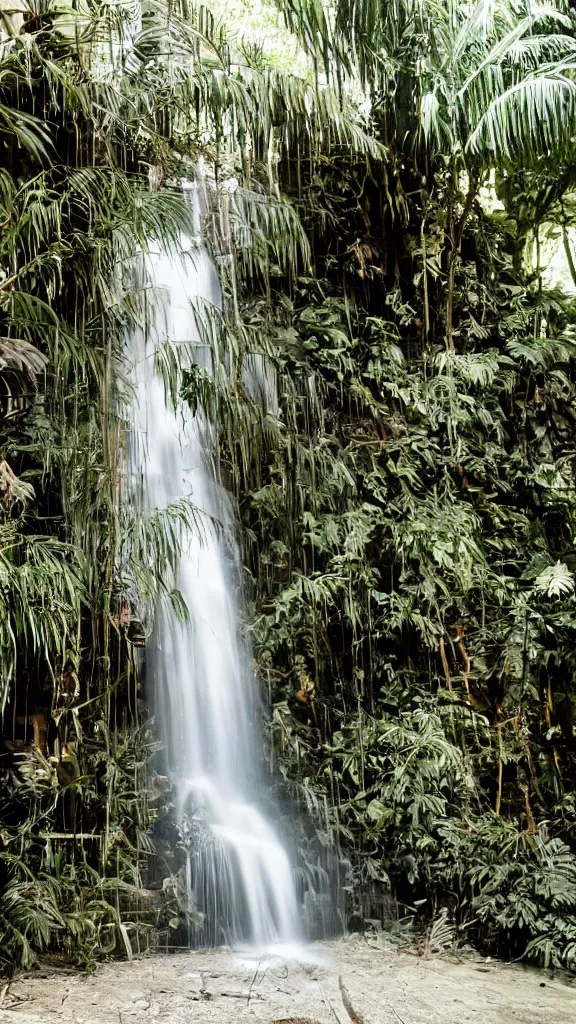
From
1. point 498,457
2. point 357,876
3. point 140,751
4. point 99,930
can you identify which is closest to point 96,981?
point 99,930

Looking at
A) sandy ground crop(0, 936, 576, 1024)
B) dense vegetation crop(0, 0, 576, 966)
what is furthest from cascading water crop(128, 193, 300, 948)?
sandy ground crop(0, 936, 576, 1024)

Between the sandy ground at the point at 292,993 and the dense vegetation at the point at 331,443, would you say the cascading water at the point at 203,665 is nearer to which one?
the dense vegetation at the point at 331,443

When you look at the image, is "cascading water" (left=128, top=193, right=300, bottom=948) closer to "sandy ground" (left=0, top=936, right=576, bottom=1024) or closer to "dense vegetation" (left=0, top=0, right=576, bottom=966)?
"dense vegetation" (left=0, top=0, right=576, bottom=966)

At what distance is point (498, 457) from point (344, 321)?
135 centimetres

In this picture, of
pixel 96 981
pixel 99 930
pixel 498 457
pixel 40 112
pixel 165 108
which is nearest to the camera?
Result: pixel 96 981

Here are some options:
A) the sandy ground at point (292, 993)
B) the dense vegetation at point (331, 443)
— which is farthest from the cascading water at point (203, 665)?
the sandy ground at point (292, 993)

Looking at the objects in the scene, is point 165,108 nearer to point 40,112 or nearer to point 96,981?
point 40,112

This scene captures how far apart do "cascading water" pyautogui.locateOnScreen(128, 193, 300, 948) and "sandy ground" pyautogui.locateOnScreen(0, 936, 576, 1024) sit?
0.87ft

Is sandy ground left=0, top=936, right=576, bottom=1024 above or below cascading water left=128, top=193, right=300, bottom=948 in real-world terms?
below

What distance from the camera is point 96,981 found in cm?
369

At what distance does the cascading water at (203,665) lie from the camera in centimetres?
421

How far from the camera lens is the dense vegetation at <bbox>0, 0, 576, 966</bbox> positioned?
14.1 ft

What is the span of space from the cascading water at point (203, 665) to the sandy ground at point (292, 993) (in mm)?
265

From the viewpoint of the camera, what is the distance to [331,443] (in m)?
5.70
